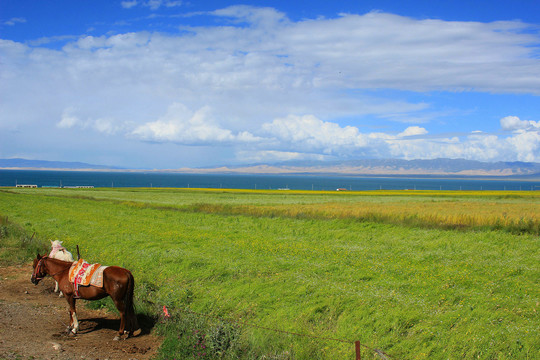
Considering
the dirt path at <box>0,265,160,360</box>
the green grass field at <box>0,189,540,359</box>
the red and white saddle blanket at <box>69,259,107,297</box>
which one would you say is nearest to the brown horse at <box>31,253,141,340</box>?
the red and white saddle blanket at <box>69,259,107,297</box>

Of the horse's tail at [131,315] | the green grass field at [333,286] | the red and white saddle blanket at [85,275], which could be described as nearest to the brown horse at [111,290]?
the horse's tail at [131,315]

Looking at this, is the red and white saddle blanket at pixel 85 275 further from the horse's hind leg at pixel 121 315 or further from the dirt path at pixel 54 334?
the dirt path at pixel 54 334

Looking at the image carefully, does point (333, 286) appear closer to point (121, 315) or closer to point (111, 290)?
point (121, 315)

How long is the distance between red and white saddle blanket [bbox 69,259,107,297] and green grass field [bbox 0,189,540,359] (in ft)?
7.23

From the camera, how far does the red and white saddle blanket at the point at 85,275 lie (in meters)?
9.98

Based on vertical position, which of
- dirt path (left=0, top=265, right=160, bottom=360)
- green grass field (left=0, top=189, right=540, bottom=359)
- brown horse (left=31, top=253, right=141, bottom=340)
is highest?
brown horse (left=31, top=253, right=141, bottom=340)

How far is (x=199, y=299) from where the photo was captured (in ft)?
41.1

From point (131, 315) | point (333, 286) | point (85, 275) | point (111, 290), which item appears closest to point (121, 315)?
point (131, 315)

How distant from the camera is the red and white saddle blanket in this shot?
9.98m

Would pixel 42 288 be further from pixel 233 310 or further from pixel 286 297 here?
pixel 286 297

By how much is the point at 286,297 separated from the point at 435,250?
11365mm

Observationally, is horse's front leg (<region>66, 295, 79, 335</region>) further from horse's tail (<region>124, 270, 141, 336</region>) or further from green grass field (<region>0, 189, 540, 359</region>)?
green grass field (<region>0, 189, 540, 359</region>)

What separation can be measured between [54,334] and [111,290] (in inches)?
82.8

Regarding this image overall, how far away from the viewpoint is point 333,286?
44.4 feet
